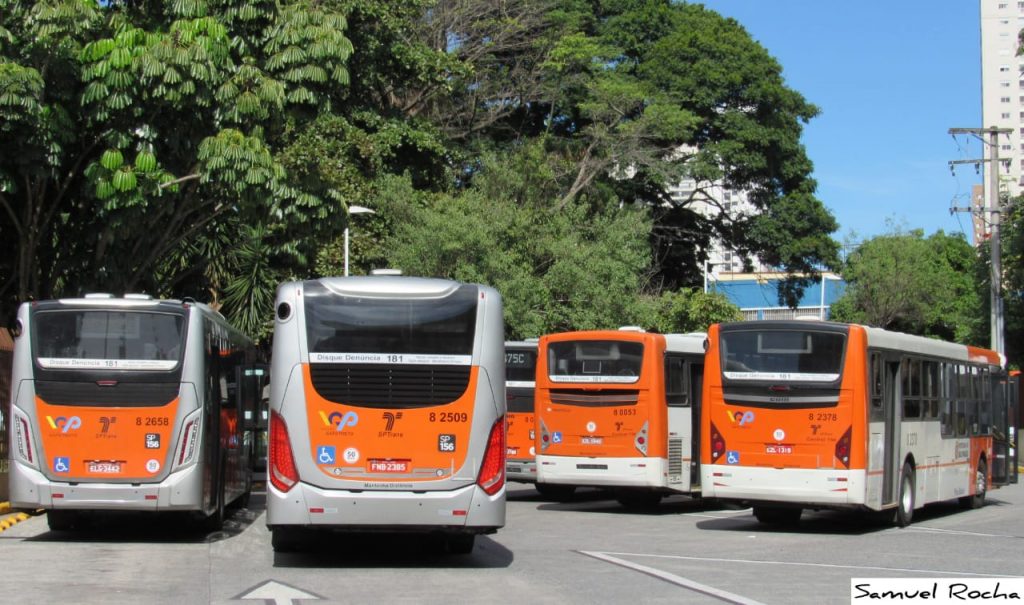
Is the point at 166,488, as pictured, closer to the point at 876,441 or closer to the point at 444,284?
the point at 444,284

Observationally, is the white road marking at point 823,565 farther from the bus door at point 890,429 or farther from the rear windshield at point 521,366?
the rear windshield at point 521,366

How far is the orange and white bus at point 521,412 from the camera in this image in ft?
80.4

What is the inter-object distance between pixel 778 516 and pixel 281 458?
31.3 feet

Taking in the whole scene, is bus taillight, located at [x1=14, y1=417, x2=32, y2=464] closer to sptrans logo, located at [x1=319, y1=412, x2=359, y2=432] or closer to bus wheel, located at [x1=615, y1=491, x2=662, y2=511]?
sptrans logo, located at [x1=319, y1=412, x2=359, y2=432]

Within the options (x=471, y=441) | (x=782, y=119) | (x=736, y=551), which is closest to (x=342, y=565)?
(x=471, y=441)

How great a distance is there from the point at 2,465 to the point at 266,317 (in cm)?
1375

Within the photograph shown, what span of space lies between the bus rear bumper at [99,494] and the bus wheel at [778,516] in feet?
28.4

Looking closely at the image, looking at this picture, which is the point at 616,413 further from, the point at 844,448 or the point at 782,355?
the point at 844,448

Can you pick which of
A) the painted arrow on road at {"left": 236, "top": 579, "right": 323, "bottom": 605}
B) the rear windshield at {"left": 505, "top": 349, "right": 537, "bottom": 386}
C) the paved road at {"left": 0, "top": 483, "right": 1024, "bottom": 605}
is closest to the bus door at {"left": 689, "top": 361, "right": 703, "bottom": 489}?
the paved road at {"left": 0, "top": 483, "right": 1024, "bottom": 605}

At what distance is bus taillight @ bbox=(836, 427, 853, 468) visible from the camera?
676 inches

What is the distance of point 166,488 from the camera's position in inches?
602

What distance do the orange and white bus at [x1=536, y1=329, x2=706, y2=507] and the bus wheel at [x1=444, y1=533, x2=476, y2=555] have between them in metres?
7.06

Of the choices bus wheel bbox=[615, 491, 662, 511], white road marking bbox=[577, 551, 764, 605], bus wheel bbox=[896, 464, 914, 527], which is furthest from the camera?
bus wheel bbox=[615, 491, 662, 511]

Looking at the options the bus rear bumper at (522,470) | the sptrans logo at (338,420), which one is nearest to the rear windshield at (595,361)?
the bus rear bumper at (522,470)
